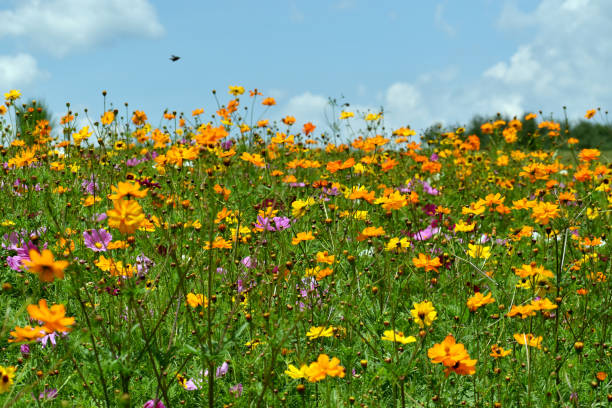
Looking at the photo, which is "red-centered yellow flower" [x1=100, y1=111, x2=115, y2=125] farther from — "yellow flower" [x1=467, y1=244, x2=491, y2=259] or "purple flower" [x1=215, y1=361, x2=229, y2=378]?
"yellow flower" [x1=467, y1=244, x2=491, y2=259]

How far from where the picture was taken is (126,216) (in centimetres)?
116

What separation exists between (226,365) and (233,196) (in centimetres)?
182

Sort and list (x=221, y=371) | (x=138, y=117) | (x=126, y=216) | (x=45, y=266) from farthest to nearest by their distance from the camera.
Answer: (x=138, y=117)
(x=221, y=371)
(x=126, y=216)
(x=45, y=266)

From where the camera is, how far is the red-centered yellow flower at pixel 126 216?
1.15 metres

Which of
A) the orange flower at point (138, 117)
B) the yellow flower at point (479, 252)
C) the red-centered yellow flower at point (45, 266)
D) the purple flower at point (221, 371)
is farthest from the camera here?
the orange flower at point (138, 117)

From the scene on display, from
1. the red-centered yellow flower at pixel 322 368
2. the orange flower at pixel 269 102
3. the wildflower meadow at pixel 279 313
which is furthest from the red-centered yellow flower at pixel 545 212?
the orange flower at pixel 269 102

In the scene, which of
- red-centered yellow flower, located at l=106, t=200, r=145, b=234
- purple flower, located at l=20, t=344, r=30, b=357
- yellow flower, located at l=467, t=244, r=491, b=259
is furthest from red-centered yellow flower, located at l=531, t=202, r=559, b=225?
purple flower, located at l=20, t=344, r=30, b=357

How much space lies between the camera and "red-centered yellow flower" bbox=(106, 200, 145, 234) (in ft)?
3.77

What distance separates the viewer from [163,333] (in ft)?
7.09

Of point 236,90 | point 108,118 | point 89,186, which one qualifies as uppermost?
point 236,90

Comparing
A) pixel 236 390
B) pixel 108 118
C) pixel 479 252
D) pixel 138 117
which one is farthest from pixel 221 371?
pixel 138 117

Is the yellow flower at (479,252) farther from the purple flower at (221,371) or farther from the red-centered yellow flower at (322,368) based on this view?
the red-centered yellow flower at (322,368)

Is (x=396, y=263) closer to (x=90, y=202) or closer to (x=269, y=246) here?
(x=269, y=246)

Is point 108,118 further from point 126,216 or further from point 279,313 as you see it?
point 126,216
